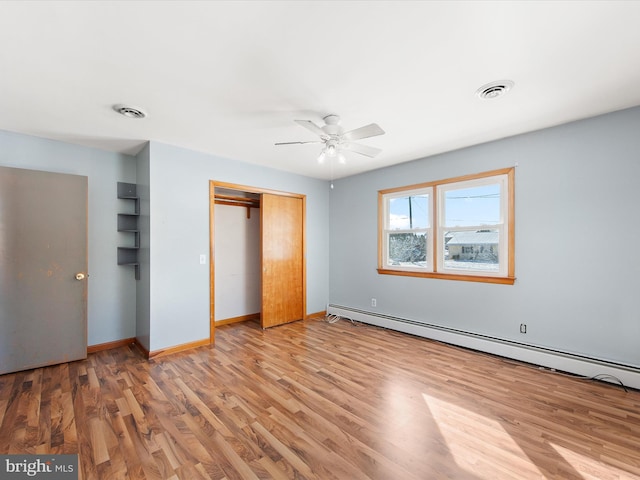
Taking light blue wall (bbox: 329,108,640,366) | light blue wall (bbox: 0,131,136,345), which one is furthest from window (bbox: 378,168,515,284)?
light blue wall (bbox: 0,131,136,345)

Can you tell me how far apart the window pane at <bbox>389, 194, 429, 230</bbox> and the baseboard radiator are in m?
1.47

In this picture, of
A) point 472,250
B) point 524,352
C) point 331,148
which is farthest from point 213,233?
point 524,352

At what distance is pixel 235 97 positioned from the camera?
2.41 m

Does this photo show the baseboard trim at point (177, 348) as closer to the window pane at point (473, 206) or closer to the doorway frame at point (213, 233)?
the doorway frame at point (213, 233)

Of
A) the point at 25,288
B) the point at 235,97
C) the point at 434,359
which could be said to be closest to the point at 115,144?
the point at 25,288

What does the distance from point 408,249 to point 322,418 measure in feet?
9.66

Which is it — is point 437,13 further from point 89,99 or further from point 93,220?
point 93,220

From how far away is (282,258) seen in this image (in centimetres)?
493

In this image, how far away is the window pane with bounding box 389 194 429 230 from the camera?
4.27 meters

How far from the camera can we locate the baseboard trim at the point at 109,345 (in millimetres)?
3637

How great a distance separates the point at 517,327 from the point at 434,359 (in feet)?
3.38

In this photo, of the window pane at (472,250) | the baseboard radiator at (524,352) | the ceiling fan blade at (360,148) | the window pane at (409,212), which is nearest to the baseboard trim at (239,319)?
the baseboard radiator at (524,352)

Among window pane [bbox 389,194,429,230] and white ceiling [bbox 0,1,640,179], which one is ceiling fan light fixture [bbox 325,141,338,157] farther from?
window pane [bbox 389,194,429,230]

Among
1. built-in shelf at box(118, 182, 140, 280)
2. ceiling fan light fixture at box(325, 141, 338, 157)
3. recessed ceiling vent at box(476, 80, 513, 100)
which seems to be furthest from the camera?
built-in shelf at box(118, 182, 140, 280)
